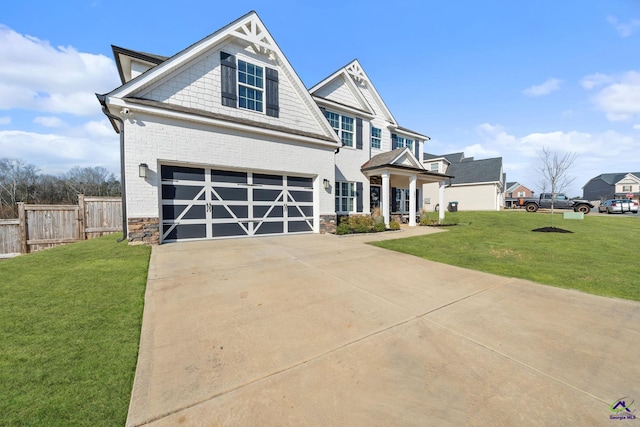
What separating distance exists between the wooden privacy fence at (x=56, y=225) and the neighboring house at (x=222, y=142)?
4.00 meters

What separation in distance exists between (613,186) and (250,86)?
237 feet

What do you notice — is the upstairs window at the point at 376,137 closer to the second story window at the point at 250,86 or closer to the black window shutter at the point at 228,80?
the second story window at the point at 250,86

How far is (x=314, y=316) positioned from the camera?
11.1ft

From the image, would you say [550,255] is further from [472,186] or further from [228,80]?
[472,186]

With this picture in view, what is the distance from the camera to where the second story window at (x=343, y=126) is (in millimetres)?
13441

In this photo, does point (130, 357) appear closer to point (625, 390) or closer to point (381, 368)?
point (381, 368)

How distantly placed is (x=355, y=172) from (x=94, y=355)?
1307cm

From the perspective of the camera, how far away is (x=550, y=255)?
7133mm

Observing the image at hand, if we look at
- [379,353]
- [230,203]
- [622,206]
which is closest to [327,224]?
[230,203]

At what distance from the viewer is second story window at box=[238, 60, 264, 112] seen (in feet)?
30.9

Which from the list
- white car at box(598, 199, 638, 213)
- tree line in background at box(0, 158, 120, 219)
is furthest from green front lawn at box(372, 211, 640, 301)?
tree line in background at box(0, 158, 120, 219)

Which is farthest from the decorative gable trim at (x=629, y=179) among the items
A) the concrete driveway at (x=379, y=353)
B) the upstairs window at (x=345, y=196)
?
the concrete driveway at (x=379, y=353)

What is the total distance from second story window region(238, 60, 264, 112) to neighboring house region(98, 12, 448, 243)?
0.04 meters

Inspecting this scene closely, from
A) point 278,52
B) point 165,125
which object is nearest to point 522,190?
point 278,52
